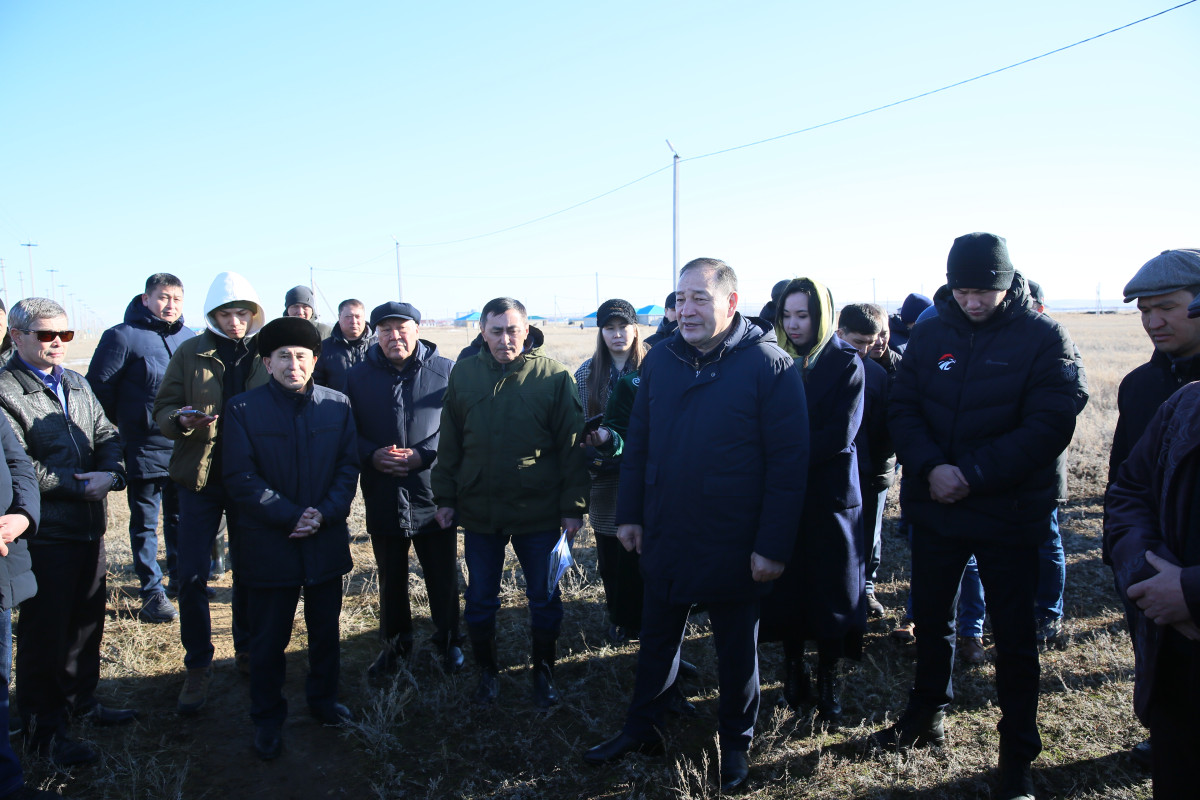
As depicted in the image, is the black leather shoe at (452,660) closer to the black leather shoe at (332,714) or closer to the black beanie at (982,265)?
the black leather shoe at (332,714)

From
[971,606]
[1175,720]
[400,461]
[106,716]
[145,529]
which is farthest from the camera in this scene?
[145,529]

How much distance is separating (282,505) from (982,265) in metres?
3.44

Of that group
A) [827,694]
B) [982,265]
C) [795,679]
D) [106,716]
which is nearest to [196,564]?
[106,716]

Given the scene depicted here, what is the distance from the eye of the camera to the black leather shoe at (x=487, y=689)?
4053mm

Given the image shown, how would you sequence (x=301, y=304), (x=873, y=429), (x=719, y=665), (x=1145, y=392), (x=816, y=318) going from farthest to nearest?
(x=301, y=304), (x=873, y=429), (x=816, y=318), (x=719, y=665), (x=1145, y=392)

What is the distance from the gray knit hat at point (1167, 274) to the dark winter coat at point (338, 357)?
4332 millimetres

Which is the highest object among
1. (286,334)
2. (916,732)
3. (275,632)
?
(286,334)

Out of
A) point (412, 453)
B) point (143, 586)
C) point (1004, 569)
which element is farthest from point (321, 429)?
point (1004, 569)

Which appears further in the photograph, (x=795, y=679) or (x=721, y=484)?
(x=795, y=679)

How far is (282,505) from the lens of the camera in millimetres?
3578

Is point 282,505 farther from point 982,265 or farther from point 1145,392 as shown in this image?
point 1145,392

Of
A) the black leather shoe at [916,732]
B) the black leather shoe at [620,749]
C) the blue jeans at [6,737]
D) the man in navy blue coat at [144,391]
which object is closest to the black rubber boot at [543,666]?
the black leather shoe at [620,749]

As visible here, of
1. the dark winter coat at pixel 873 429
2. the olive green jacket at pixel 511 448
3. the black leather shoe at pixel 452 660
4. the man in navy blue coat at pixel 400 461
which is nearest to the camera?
the olive green jacket at pixel 511 448

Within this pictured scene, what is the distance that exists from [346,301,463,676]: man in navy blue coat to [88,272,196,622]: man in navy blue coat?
1.81 m
